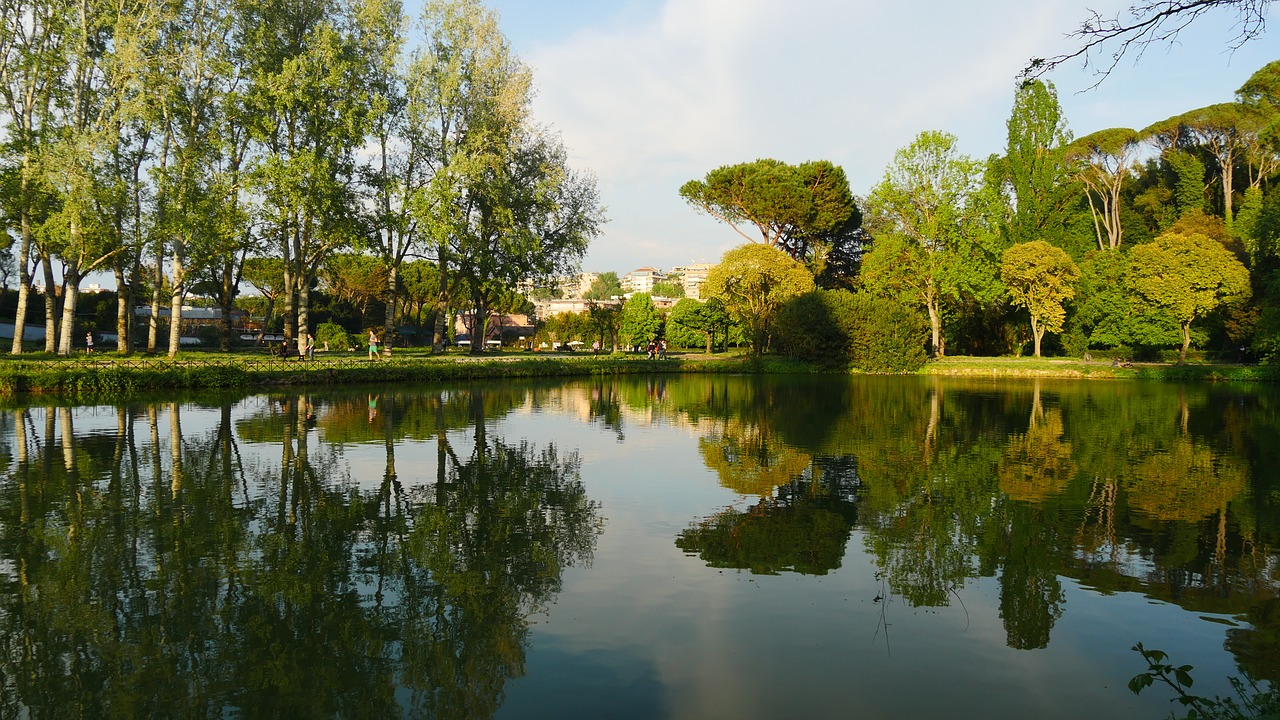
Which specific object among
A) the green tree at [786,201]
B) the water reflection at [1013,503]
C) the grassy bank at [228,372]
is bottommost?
the water reflection at [1013,503]

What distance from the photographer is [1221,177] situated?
5675cm

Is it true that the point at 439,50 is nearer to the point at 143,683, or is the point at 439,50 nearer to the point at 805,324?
the point at 805,324

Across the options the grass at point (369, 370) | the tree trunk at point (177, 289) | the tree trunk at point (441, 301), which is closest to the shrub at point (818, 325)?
the grass at point (369, 370)

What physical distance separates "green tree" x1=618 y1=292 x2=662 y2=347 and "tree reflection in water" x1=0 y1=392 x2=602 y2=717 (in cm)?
6324

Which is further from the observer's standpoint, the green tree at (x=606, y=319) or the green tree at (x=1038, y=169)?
the green tree at (x=606, y=319)

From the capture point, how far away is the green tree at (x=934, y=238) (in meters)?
49.6

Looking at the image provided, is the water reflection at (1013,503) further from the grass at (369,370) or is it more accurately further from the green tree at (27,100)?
the green tree at (27,100)

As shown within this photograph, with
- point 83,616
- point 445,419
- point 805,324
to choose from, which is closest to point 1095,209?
point 805,324

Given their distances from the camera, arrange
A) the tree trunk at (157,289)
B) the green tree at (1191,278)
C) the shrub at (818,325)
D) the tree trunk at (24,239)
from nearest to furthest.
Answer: the tree trunk at (24,239) < the tree trunk at (157,289) < the green tree at (1191,278) < the shrub at (818,325)

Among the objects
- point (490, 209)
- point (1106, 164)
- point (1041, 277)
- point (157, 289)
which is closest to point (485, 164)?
point (490, 209)

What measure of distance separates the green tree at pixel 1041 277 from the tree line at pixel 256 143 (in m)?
28.0

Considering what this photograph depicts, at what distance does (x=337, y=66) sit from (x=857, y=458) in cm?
2846

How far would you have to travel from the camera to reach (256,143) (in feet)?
115

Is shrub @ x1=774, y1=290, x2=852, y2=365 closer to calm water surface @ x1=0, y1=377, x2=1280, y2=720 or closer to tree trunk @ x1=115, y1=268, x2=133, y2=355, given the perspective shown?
calm water surface @ x1=0, y1=377, x2=1280, y2=720
